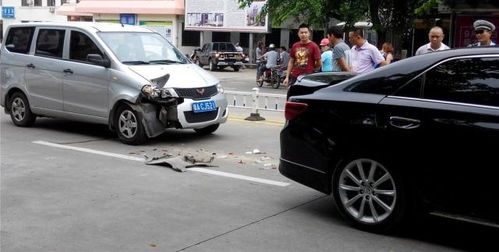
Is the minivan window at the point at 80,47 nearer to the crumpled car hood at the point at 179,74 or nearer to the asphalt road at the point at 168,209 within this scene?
the crumpled car hood at the point at 179,74

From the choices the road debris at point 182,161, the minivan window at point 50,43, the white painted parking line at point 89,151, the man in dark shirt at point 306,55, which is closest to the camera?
the road debris at point 182,161

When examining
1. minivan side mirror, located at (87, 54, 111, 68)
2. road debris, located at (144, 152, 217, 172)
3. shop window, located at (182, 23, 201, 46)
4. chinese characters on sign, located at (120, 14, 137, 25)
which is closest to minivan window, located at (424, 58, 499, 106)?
road debris, located at (144, 152, 217, 172)

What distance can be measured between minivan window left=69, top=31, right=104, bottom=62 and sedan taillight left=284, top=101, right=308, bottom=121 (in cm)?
472

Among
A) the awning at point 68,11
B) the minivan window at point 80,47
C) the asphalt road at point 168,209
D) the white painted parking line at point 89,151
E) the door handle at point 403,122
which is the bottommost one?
the asphalt road at point 168,209

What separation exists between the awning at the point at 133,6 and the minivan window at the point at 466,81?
3732 cm

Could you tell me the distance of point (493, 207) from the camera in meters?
4.35

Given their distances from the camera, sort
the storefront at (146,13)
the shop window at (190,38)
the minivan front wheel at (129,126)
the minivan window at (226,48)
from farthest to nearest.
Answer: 1. the shop window at (190,38)
2. the storefront at (146,13)
3. the minivan window at (226,48)
4. the minivan front wheel at (129,126)

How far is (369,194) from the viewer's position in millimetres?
5043

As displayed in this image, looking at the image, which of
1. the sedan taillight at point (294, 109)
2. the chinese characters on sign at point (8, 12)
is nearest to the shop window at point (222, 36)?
the chinese characters on sign at point (8, 12)

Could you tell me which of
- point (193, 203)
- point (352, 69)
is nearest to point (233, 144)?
point (352, 69)

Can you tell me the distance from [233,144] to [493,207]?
5.31 meters

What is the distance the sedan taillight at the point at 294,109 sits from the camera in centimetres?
549

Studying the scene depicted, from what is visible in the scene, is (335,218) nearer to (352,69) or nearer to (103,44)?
(352,69)

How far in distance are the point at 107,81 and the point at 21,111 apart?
231 centimetres
